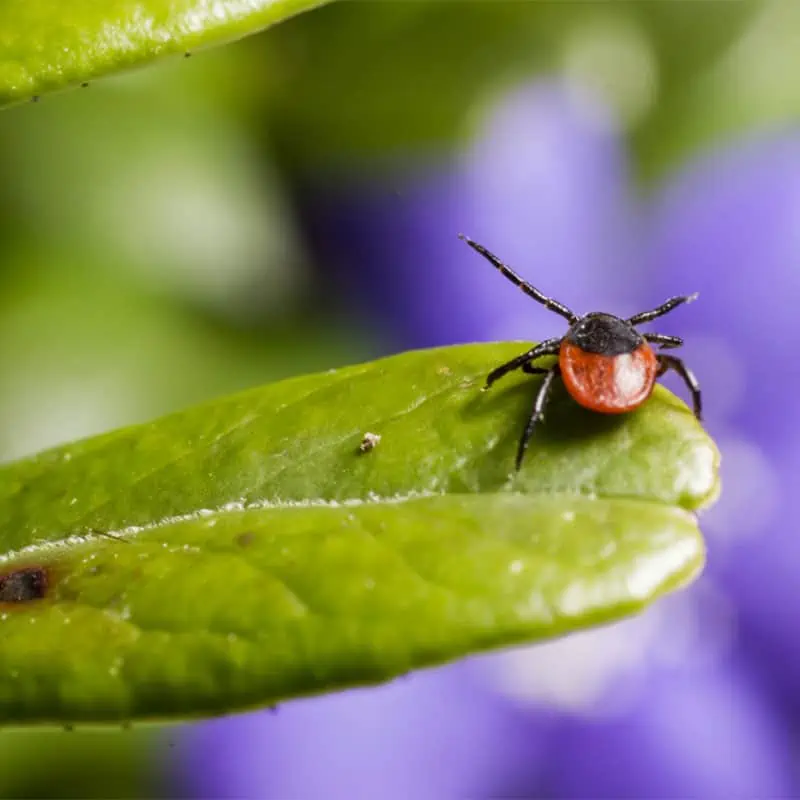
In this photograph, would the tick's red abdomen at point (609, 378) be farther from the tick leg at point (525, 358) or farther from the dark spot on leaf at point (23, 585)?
the dark spot on leaf at point (23, 585)

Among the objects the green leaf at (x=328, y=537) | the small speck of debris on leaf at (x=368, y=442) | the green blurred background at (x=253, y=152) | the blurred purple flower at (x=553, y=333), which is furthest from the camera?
the green blurred background at (x=253, y=152)

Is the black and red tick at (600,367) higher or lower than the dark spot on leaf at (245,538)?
higher

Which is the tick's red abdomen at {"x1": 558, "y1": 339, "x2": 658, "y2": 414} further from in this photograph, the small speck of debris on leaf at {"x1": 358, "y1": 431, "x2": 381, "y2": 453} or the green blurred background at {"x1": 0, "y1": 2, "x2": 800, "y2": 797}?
the green blurred background at {"x1": 0, "y1": 2, "x2": 800, "y2": 797}

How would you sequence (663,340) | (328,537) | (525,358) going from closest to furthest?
(328,537)
(525,358)
(663,340)

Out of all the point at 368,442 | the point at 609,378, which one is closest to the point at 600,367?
the point at 609,378

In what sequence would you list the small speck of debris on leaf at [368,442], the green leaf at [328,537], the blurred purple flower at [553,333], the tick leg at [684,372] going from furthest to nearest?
the blurred purple flower at [553,333] < the tick leg at [684,372] < the small speck of debris on leaf at [368,442] < the green leaf at [328,537]

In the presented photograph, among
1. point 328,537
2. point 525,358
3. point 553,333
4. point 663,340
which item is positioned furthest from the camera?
point 553,333

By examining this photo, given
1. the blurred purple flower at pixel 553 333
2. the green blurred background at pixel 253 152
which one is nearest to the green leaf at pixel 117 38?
the blurred purple flower at pixel 553 333

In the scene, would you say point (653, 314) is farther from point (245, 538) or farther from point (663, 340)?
point (245, 538)
